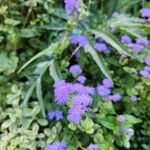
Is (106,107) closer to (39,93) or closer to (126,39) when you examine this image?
(39,93)

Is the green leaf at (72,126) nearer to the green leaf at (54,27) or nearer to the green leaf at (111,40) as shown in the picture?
the green leaf at (111,40)

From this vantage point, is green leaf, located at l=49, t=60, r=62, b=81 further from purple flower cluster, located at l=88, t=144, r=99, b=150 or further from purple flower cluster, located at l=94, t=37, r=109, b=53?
purple flower cluster, located at l=88, t=144, r=99, b=150

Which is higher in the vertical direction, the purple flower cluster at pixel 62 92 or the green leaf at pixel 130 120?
the purple flower cluster at pixel 62 92

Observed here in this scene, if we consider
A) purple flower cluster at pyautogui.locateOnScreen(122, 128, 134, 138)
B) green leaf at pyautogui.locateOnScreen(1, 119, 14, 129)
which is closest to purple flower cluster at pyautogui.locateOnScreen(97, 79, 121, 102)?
purple flower cluster at pyautogui.locateOnScreen(122, 128, 134, 138)

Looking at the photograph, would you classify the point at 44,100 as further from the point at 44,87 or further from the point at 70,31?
the point at 70,31

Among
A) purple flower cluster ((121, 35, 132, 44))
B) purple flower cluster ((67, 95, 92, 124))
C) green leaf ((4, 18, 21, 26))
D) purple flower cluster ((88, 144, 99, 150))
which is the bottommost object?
purple flower cluster ((88, 144, 99, 150))

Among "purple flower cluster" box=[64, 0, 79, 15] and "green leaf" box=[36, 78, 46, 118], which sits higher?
"purple flower cluster" box=[64, 0, 79, 15]

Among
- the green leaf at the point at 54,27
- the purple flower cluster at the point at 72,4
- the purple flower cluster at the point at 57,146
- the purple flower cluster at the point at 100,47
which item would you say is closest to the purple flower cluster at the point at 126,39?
the purple flower cluster at the point at 100,47

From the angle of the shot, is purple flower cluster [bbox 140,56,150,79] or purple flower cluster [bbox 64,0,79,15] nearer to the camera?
purple flower cluster [bbox 64,0,79,15]
